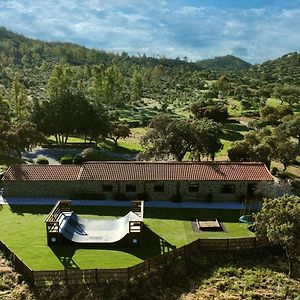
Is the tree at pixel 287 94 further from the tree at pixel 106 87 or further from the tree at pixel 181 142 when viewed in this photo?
the tree at pixel 181 142

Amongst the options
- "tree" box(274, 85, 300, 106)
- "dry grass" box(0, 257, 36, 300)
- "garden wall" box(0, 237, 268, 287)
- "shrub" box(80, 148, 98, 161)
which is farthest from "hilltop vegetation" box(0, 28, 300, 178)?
"dry grass" box(0, 257, 36, 300)

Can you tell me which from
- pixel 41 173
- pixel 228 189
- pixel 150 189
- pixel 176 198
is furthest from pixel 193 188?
pixel 41 173

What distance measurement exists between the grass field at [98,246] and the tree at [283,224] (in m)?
4.53

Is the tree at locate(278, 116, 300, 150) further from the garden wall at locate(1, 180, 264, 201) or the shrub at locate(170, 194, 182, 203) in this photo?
the shrub at locate(170, 194, 182, 203)

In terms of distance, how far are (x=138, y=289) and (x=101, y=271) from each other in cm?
264

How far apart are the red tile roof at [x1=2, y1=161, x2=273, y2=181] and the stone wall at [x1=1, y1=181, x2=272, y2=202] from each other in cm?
47

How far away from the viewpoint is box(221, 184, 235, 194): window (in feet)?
130

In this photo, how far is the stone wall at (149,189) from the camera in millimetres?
39719

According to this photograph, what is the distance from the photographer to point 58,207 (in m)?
34.4

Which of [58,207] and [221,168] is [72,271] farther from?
[221,168]

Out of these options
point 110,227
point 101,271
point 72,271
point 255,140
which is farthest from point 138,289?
point 255,140

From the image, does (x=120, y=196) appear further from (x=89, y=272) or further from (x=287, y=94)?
(x=287, y=94)

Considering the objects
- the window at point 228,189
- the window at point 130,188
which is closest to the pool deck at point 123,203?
the window at point 228,189

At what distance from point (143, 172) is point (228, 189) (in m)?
8.22
